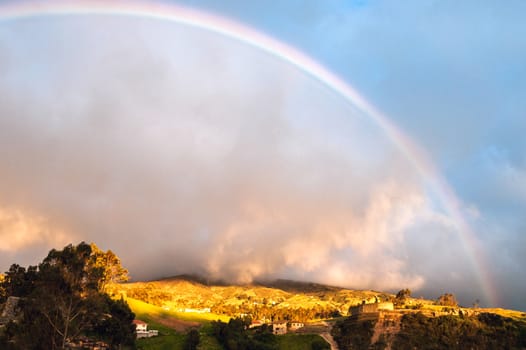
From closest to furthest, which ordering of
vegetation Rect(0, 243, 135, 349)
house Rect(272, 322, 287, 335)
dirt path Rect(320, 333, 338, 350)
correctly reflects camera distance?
vegetation Rect(0, 243, 135, 349), dirt path Rect(320, 333, 338, 350), house Rect(272, 322, 287, 335)

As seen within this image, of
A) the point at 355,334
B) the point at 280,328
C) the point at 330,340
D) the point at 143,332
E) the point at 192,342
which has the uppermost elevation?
the point at 355,334

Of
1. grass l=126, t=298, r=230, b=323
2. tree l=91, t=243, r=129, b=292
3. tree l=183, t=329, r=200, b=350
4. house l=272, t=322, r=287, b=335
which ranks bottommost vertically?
tree l=183, t=329, r=200, b=350

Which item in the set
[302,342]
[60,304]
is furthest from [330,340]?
[60,304]

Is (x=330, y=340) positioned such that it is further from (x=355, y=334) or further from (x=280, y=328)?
(x=280, y=328)

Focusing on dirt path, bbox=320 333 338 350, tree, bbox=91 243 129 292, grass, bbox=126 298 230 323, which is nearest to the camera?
tree, bbox=91 243 129 292

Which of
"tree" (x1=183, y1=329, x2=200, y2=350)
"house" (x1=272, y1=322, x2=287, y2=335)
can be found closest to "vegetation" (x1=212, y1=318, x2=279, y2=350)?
"tree" (x1=183, y1=329, x2=200, y2=350)

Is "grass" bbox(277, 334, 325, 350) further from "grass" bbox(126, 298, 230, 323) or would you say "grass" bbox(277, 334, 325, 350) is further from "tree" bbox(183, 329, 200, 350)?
"grass" bbox(126, 298, 230, 323)

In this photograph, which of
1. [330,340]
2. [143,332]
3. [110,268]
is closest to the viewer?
[110,268]

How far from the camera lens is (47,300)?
169ft

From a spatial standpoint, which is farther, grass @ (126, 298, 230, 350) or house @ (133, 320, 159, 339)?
house @ (133, 320, 159, 339)

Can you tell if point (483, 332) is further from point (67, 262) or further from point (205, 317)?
point (205, 317)

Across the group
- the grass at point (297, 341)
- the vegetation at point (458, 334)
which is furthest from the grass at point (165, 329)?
the vegetation at point (458, 334)

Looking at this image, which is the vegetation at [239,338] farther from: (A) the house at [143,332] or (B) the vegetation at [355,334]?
(A) the house at [143,332]

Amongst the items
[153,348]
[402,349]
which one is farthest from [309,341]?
[153,348]
